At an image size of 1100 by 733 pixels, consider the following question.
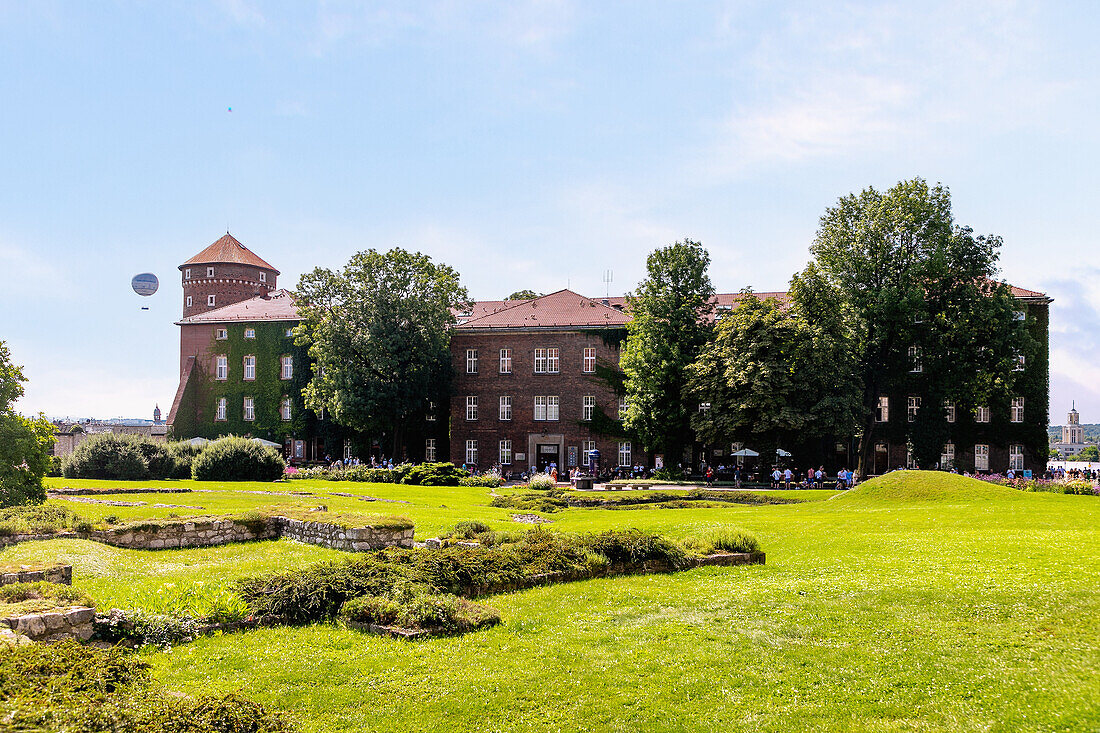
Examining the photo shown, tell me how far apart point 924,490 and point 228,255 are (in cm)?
6728

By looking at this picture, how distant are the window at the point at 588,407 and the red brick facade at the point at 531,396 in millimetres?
152

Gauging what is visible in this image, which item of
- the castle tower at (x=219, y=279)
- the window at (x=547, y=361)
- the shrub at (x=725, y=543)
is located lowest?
the shrub at (x=725, y=543)

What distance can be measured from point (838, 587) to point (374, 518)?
10047 mm

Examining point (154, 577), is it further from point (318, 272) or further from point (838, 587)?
point (318, 272)

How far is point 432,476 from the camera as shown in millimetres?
44094

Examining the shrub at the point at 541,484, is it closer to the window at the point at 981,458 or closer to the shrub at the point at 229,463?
the shrub at the point at 229,463

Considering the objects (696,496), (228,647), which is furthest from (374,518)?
(696,496)

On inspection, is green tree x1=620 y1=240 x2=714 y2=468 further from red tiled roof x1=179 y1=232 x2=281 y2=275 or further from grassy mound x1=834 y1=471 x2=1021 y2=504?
red tiled roof x1=179 y1=232 x2=281 y2=275

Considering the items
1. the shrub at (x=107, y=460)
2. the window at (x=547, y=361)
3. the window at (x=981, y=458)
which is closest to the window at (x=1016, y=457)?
the window at (x=981, y=458)

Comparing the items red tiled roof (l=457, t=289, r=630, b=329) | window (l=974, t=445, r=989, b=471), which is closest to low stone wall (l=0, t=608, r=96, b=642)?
red tiled roof (l=457, t=289, r=630, b=329)

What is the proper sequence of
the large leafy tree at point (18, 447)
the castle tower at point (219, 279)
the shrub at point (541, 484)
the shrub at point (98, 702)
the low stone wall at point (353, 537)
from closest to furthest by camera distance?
the shrub at point (98, 702) < the low stone wall at point (353, 537) < the large leafy tree at point (18, 447) < the shrub at point (541, 484) < the castle tower at point (219, 279)

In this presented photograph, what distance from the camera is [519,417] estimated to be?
59.4 meters

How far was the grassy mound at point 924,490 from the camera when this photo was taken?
28938 mm

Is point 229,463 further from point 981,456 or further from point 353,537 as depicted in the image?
point 981,456
